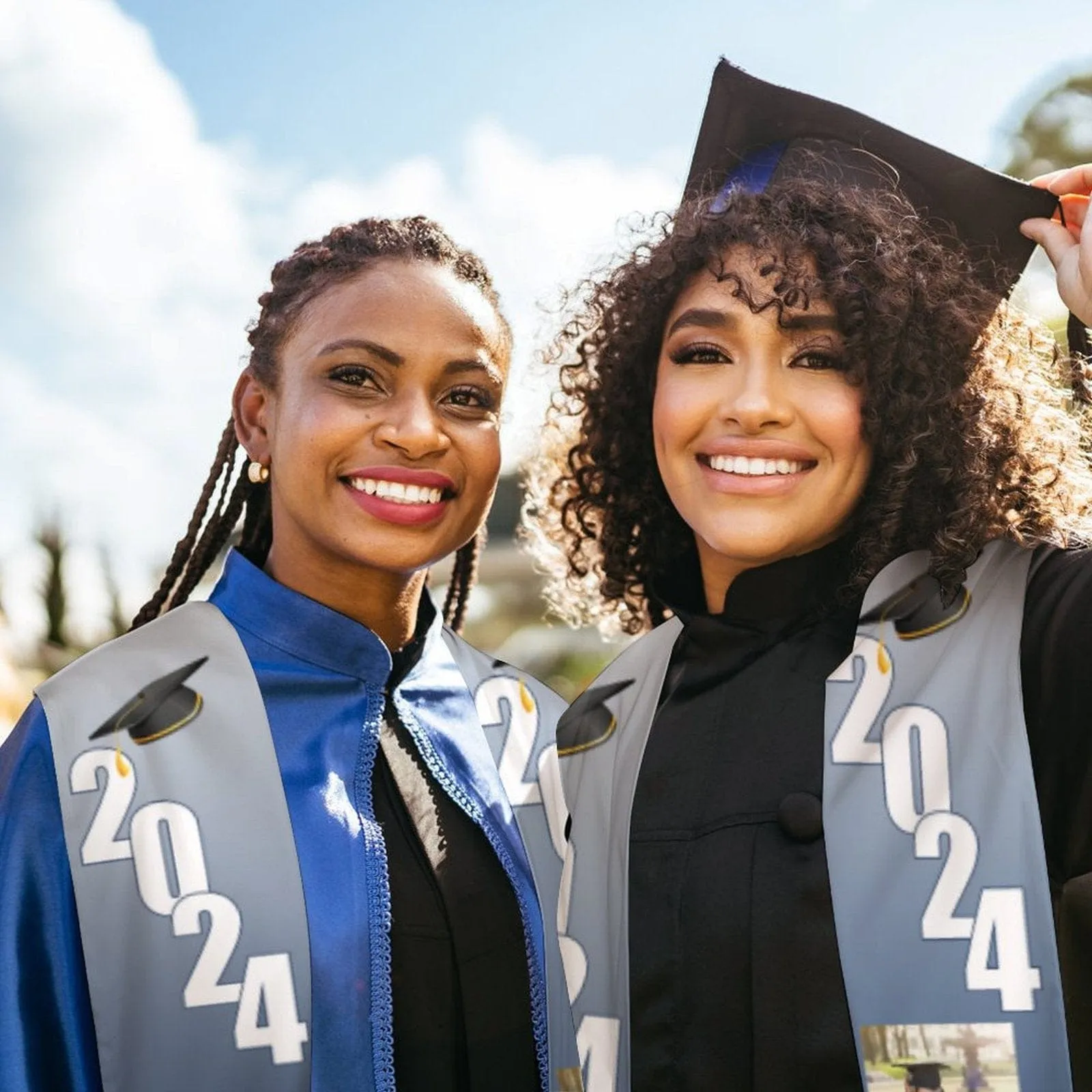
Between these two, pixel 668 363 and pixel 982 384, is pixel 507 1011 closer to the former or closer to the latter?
pixel 668 363

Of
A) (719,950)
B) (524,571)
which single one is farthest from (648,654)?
(524,571)

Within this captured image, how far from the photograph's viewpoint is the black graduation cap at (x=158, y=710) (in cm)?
264

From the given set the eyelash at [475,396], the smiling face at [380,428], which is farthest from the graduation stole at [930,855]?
the eyelash at [475,396]

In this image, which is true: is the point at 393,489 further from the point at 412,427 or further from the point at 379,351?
the point at 379,351

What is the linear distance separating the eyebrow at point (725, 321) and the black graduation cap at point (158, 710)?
1200mm

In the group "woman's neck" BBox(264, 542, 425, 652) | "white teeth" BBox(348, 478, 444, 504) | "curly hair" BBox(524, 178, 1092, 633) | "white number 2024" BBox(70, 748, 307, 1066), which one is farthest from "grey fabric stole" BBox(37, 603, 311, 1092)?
"curly hair" BBox(524, 178, 1092, 633)

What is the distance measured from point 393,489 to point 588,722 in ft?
2.33

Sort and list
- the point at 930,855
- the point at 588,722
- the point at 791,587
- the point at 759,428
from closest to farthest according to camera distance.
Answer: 1. the point at 930,855
2. the point at 759,428
3. the point at 791,587
4. the point at 588,722

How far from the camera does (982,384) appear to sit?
279 cm

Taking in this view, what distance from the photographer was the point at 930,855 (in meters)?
2.32

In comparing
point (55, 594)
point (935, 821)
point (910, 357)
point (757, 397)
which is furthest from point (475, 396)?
point (55, 594)

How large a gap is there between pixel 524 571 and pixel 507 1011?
46.5 feet

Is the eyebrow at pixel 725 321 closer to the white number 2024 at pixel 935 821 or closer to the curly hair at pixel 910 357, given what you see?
the curly hair at pixel 910 357

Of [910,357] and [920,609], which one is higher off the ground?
[910,357]
